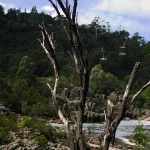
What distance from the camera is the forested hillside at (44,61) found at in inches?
2581

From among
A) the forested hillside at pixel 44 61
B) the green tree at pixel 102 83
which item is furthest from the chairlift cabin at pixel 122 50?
the green tree at pixel 102 83

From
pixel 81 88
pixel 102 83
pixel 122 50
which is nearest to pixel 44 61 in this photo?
pixel 102 83

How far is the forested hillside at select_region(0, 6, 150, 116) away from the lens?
215ft

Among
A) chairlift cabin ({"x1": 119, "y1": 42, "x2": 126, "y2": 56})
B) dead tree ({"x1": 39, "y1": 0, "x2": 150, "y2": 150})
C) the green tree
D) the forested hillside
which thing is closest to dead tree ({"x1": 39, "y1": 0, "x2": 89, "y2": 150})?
dead tree ({"x1": 39, "y1": 0, "x2": 150, "y2": 150})

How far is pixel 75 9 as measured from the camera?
17.1 feet

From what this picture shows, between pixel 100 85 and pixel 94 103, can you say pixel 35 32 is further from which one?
pixel 94 103

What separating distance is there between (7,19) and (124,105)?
112367mm

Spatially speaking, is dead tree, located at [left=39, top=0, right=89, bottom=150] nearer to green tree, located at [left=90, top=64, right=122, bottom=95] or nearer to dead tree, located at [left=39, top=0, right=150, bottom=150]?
dead tree, located at [left=39, top=0, right=150, bottom=150]

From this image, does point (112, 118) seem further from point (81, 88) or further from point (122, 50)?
point (122, 50)

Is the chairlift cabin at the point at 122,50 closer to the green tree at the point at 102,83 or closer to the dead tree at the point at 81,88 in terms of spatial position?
the green tree at the point at 102,83

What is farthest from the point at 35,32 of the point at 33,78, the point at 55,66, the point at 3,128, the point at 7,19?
the point at 55,66

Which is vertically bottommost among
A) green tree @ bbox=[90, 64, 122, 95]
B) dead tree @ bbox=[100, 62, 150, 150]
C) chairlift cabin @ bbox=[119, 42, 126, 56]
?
dead tree @ bbox=[100, 62, 150, 150]

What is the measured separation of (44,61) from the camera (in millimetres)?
90312

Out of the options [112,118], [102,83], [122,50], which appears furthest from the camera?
[122,50]
